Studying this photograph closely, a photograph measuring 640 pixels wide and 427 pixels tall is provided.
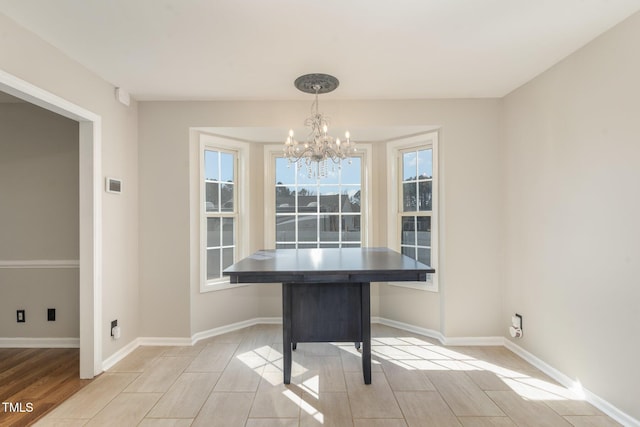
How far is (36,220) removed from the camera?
3295 mm

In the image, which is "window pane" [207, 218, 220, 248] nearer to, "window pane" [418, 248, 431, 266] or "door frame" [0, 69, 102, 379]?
"door frame" [0, 69, 102, 379]

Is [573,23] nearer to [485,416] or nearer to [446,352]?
[485,416]

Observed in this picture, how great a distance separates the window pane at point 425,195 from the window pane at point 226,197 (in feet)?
7.36

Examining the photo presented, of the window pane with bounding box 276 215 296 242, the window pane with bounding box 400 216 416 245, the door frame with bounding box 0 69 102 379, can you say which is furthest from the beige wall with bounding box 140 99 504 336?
the window pane with bounding box 276 215 296 242

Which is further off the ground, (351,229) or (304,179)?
(304,179)

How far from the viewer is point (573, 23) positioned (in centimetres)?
207

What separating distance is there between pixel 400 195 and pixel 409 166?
1.19 ft

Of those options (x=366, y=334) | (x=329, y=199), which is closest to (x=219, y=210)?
(x=329, y=199)

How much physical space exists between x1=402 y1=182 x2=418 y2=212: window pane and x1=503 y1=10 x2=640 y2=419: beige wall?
1.01 m

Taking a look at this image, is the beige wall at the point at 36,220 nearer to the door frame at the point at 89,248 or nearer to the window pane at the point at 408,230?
the door frame at the point at 89,248

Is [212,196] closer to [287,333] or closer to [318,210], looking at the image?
[318,210]

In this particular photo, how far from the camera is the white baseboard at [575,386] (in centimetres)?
206

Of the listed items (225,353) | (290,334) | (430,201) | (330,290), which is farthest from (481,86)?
(225,353)

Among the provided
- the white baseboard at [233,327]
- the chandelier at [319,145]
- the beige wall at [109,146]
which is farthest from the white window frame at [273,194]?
the beige wall at [109,146]
